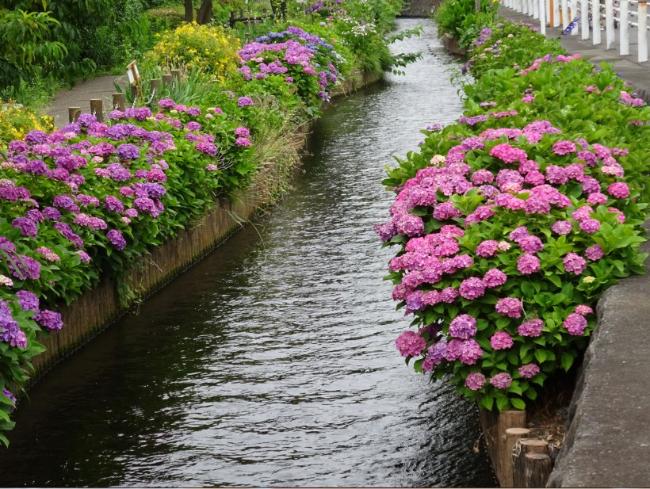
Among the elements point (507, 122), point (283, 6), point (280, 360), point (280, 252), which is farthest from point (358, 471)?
point (283, 6)

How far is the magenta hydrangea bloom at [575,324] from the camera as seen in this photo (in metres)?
6.90

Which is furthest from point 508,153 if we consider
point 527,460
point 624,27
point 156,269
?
point 624,27

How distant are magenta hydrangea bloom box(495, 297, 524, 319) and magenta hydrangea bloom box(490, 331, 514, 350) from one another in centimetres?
12

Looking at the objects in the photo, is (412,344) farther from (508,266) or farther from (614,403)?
(614,403)

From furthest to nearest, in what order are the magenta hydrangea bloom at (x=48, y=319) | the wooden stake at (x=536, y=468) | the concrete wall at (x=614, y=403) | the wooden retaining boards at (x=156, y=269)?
the wooden retaining boards at (x=156, y=269), the magenta hydrangea bloom at (x=48, y=319), the wooden stake at (x=536, y=468), the concrete wall at (x=614, y=403)

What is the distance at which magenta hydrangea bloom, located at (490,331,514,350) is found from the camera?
274 inches

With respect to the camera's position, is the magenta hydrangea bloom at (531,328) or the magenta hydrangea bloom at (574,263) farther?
the magenta hydrangea bloom at (574,263)

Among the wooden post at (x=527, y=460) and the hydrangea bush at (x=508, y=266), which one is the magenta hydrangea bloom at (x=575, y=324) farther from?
the wooden post at (x=527, y=460)

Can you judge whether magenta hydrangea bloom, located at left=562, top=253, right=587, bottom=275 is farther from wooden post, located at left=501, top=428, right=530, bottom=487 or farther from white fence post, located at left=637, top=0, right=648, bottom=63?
white fence post, located at left=637, top=0, right=648, bottom=63

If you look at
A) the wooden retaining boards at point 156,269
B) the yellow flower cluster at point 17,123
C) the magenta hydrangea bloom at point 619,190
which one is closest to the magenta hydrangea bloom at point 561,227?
the magenta hydrangea bloom at point 619,190

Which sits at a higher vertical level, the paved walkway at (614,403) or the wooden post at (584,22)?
the paved walkway at (614,403)

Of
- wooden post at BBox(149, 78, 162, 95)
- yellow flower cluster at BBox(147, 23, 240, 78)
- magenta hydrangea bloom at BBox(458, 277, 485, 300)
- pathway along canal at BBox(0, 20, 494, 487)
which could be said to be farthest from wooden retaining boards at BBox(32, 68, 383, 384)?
magenta hydrangea bloom at BBox(458, 277, 485, 300)

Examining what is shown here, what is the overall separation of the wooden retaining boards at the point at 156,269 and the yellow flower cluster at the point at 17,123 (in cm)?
182

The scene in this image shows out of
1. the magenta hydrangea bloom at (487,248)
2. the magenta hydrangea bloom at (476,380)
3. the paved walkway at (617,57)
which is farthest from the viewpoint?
the paved walkway at (617,57)
